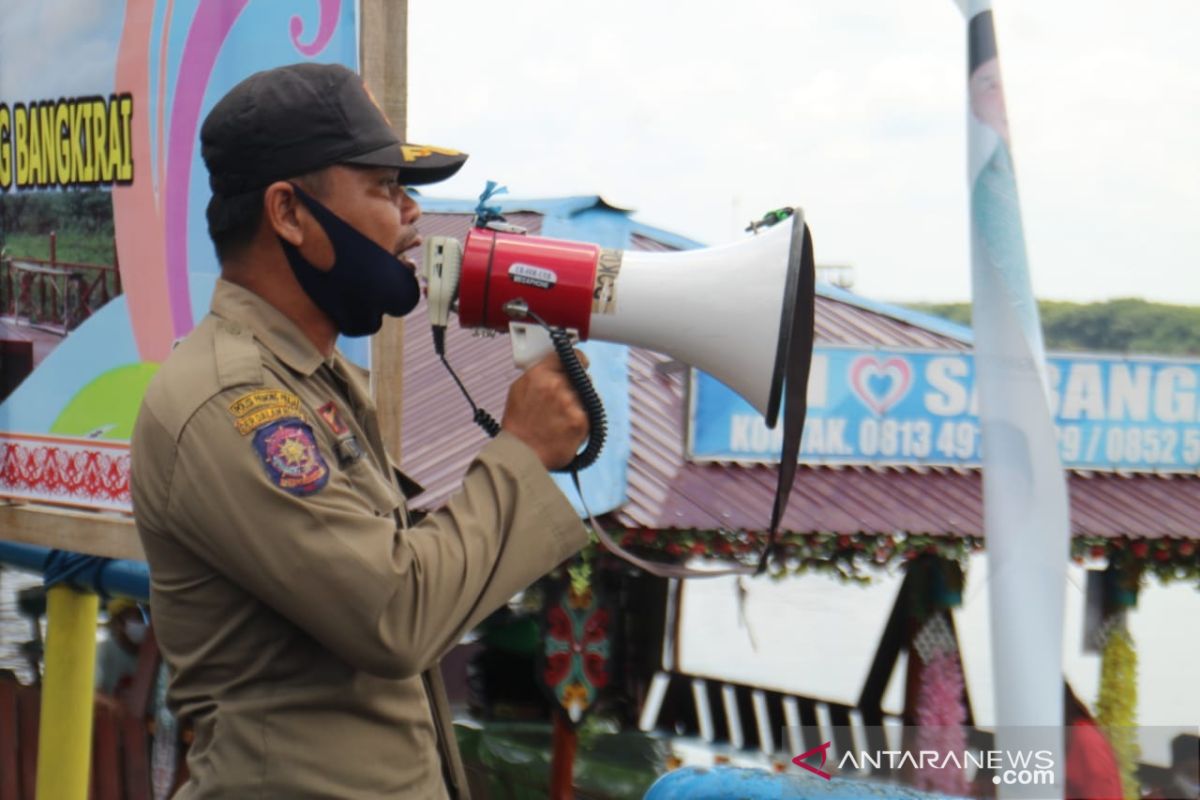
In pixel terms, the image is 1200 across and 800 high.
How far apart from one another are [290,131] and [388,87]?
1.23m

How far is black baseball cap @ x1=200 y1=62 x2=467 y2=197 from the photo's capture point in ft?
5.69

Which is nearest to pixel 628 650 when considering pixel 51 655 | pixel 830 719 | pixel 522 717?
pixel 522 717

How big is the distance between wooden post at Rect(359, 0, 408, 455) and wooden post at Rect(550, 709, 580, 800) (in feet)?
17.0

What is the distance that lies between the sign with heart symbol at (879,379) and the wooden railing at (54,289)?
4201 mm

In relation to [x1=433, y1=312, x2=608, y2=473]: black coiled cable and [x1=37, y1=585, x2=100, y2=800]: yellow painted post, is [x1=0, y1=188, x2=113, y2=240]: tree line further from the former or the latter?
[x1=433, y1=312, x2=608, y2=473]: black coiled cable

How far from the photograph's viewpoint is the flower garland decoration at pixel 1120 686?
9.23 meters

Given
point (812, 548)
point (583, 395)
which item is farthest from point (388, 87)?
point (812, 548)

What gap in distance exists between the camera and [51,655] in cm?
416

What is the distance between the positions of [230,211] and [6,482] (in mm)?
2470

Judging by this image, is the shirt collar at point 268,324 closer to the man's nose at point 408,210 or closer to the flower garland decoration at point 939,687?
the man's nose at point 408,210

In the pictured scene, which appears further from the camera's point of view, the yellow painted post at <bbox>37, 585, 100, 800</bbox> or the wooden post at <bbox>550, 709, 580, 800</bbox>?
the wooden post at <bbox>550, 709, 580, 800</bbox>

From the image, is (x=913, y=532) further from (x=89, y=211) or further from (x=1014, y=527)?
(x=89, y=211)

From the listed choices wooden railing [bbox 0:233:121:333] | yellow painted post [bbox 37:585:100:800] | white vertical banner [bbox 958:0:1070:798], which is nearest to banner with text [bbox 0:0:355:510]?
wooden railing [bbox 0:233:121:333]

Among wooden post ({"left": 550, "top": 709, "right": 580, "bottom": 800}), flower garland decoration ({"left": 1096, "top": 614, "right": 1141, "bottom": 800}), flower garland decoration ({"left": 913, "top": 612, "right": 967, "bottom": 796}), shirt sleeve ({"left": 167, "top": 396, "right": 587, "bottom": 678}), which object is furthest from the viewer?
flower garland decoration ({"left": 1096, "top": 614, "right": 1141, "bottom": 800})
